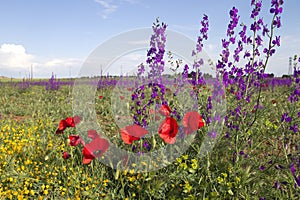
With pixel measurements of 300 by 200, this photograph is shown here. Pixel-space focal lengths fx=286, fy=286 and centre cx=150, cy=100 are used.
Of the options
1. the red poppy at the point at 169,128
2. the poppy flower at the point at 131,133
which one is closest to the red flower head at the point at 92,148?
the poppy flower at the point at 131,133

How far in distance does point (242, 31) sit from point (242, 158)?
130cm

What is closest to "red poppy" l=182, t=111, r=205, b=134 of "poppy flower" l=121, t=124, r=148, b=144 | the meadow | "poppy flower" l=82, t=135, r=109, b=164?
the meadow

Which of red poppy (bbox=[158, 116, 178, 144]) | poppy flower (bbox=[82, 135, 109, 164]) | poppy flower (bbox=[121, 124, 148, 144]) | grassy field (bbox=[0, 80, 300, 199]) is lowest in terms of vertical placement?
grassy field (bbox=[0, 80, 300, 199])

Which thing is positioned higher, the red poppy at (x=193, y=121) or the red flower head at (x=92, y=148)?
the red poppy at (x=193, y=121)

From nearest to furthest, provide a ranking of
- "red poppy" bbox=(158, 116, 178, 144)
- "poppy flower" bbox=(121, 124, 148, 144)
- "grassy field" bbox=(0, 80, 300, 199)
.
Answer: "red poppy" bbox=(158, 116, 178, 144)
"poppy flower" bbox=(121, 124, 148, 144)
"grassy field" bbox=(0, 80, 300, 199)

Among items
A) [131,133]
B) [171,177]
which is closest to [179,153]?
[171,177]

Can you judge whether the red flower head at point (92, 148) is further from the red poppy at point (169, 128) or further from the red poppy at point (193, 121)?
the red poppy at point (193, 121)

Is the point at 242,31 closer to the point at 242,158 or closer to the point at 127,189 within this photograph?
the point at 242,158

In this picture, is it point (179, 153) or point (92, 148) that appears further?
point (179, 153)

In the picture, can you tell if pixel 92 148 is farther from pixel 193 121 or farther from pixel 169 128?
pixel 193 121

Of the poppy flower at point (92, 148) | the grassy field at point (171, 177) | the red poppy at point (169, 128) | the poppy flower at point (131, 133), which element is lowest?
the grassy field at point (171, 177)

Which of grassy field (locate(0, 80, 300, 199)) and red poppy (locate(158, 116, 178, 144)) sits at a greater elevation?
red poppy (locate(158, 116, 178, 144))

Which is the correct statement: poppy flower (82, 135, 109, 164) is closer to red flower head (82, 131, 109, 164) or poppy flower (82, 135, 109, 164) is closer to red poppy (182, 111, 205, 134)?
red flower head (82, 131, 109, 164)

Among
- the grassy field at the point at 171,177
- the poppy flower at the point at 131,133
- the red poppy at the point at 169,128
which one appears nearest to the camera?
the red poppy at the point at 169,128
